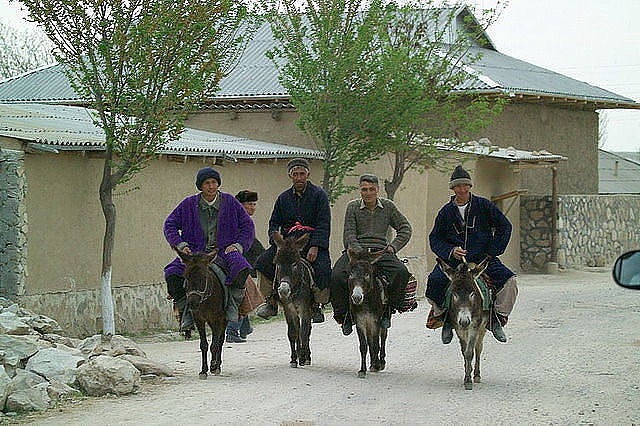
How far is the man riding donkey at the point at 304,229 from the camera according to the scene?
39.5ft

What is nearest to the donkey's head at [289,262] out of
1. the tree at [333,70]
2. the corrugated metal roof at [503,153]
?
the tree at [333,70]

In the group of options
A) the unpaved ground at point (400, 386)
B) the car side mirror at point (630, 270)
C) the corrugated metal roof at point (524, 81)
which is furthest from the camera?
the corrugated metal roof at point (524, 81)

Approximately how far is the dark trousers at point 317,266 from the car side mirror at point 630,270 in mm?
6600

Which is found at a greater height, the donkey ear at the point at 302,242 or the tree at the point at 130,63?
the tree at the point at 130,63

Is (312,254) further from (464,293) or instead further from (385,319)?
(464,293)

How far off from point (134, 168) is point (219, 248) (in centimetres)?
393

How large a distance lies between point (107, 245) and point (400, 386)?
6043 mm

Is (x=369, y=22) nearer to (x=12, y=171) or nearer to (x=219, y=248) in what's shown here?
(x=12, y=171)

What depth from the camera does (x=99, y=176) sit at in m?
16.3

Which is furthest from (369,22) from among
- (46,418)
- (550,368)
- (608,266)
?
(608,266)

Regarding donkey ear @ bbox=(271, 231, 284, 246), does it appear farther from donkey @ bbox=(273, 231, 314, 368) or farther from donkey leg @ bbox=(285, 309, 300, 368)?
donkey leg @ bbox=(285, 309, 300, 368)

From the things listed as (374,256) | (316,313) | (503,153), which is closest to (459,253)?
(374,256)

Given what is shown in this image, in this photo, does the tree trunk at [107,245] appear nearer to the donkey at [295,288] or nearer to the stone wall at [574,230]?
the donkey at [295,288]

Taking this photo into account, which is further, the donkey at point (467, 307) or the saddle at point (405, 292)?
the saddle at point (405, 292)
